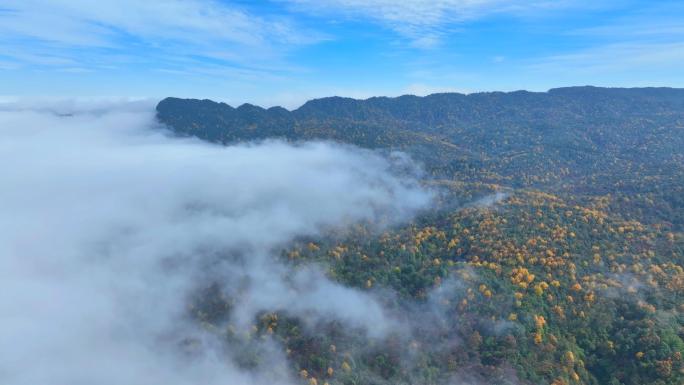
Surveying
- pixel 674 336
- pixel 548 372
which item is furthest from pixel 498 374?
pixel 674 336

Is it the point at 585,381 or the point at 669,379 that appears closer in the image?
the point at 669,379

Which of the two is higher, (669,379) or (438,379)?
(669,379)

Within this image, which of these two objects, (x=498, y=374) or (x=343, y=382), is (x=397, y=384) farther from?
(x=498, y=374)

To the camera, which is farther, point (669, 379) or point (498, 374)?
point (498, 374)

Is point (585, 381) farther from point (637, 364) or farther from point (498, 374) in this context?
point (498, 374)

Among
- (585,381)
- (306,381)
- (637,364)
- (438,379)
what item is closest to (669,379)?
(637,364)

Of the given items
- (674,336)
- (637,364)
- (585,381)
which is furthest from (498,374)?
(674,336)

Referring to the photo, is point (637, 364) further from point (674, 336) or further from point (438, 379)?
point (438, 379)

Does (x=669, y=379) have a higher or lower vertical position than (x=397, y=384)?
higher
